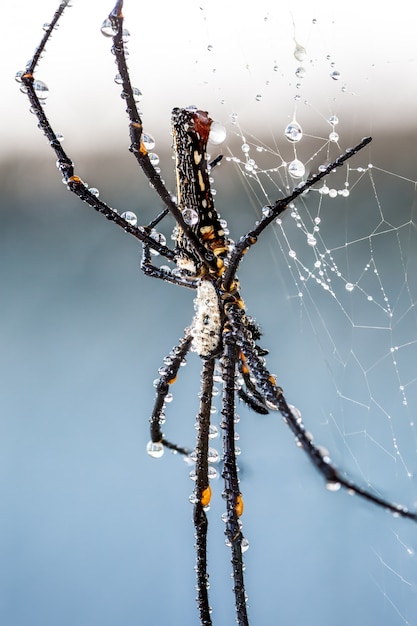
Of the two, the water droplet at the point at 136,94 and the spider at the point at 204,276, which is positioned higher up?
the water droplet at the point at 136,94

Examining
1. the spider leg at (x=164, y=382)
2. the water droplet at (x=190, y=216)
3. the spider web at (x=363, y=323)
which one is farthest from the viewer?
the spider web at (x=363, y=323)

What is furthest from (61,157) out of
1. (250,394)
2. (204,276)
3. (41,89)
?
(250,394)

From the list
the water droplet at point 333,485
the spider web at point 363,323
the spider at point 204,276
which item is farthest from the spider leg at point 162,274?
the spider web at point 363,323

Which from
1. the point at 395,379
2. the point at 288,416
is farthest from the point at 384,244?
the point at 288,416

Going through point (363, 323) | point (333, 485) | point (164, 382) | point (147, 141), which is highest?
point (363, 323)

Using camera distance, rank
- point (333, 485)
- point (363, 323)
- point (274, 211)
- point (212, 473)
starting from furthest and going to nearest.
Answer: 1. point (363, 323)
2. point (212, 473)
3. point (274, 211)
4. point (333, 485)

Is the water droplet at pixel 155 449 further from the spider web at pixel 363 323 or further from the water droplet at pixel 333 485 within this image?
the spider web at pixel 363 323

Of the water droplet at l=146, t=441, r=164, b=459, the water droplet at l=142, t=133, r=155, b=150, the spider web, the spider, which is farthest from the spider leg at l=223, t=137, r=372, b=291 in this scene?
the spider web

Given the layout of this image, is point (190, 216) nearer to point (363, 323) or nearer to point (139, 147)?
point (139, 147)
